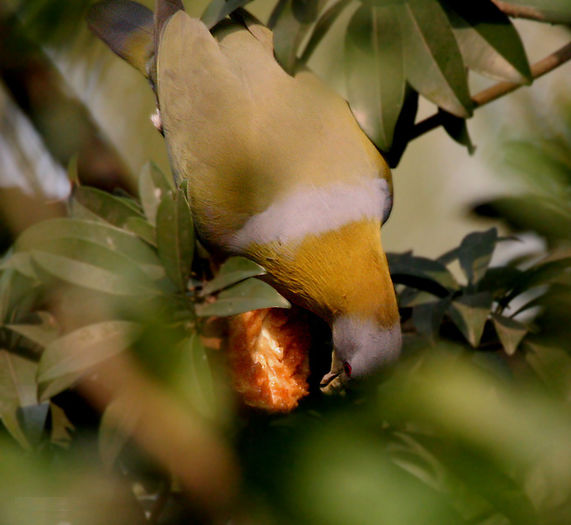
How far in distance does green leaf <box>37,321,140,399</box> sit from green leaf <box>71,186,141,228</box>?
0.93 ft

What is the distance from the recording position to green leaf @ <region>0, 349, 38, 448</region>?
112 centimetres

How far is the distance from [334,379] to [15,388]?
572 millimetres

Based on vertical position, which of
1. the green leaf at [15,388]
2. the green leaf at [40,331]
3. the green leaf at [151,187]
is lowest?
the green leaf at [15,388]

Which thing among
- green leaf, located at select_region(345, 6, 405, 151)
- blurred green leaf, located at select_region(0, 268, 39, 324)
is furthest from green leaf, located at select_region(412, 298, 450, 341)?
blurred green leaf, located at select_region(0, 268, 39, 324)

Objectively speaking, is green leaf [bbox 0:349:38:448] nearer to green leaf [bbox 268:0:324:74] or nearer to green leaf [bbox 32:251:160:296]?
green leaf [bbox 32:251:160:296]

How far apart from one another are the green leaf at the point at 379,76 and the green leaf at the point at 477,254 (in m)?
0.33

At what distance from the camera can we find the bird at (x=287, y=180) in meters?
1.12

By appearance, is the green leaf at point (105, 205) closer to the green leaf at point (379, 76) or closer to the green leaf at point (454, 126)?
the green leaf at point (379, 76)

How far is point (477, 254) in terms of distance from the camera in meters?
1.30

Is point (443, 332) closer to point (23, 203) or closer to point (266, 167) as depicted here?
→ point (266, 167)

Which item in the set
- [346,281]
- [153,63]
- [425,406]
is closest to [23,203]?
[153,63]

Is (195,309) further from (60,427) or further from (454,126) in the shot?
(454,126)

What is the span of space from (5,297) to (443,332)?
0.83 metres

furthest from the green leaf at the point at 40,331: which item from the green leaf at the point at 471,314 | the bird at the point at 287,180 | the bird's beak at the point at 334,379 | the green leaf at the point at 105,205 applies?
the green leaf at the point at 471,314
